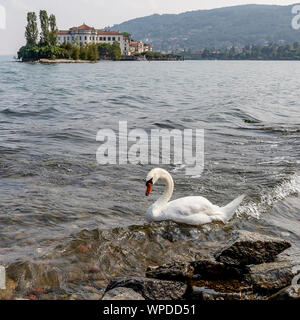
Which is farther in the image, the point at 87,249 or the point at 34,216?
the point at 34,216

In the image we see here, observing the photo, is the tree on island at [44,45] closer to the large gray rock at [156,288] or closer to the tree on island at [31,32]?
the tree on island at [31,32]

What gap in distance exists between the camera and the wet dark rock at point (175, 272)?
5.20m

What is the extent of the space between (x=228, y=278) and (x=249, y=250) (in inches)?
20.8

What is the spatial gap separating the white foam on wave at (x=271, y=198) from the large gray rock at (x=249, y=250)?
8.50 ft

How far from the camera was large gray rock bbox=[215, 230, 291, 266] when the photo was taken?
555 cm

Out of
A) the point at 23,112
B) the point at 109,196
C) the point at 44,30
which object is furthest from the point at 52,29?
the point at 109,196

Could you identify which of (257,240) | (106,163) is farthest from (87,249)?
(106,163)

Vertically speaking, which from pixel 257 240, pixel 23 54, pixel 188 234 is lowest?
pixel 188 234

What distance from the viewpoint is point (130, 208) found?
8.79 metres

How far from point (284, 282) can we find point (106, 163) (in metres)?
7.84

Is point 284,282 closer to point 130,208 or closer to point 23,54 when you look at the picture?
point 130,208

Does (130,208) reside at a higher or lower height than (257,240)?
lower

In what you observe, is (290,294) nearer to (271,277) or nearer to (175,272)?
(271,277)

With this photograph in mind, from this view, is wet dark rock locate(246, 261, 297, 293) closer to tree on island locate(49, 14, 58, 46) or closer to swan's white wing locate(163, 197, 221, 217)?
swan's white wing locate(163, 197, 221, 217)
